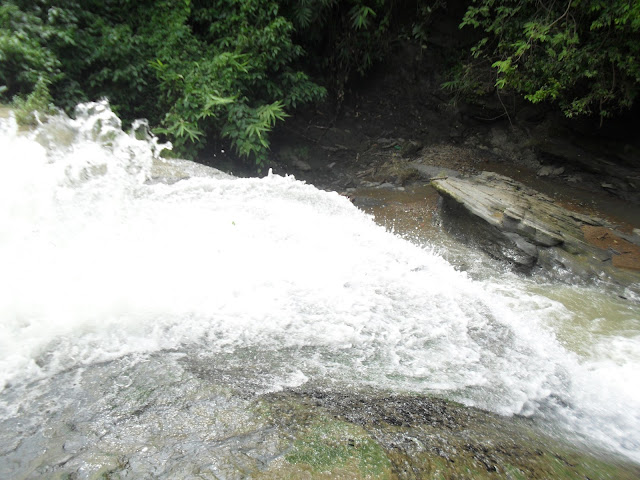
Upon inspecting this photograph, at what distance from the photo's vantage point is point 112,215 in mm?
3848

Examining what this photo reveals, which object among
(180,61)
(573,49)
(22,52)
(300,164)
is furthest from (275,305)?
(300,164)

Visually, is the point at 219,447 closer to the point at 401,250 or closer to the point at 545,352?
the point at 545,352

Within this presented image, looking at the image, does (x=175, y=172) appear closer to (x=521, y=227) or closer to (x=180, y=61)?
(x=180, y=61)

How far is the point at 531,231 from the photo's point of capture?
206 inches

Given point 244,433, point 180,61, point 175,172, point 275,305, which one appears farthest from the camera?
point 180,61

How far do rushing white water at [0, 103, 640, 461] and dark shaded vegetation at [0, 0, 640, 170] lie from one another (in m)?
2.65

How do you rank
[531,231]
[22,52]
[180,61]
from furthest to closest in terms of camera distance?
[180,61], [22,52], [531,231]

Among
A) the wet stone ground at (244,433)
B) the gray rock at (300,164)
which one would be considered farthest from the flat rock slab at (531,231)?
the gray rock at (300,164)

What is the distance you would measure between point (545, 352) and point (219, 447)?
8.95ft

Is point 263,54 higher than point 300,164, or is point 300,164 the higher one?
point 263,54

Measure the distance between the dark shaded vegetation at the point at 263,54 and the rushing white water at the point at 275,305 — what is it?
2.65 metres

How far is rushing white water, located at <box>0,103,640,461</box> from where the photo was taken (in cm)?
250

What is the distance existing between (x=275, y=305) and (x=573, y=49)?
6.19m

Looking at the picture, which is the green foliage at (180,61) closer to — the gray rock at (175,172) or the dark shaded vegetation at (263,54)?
the dark shaded vegetation at (263,54)
